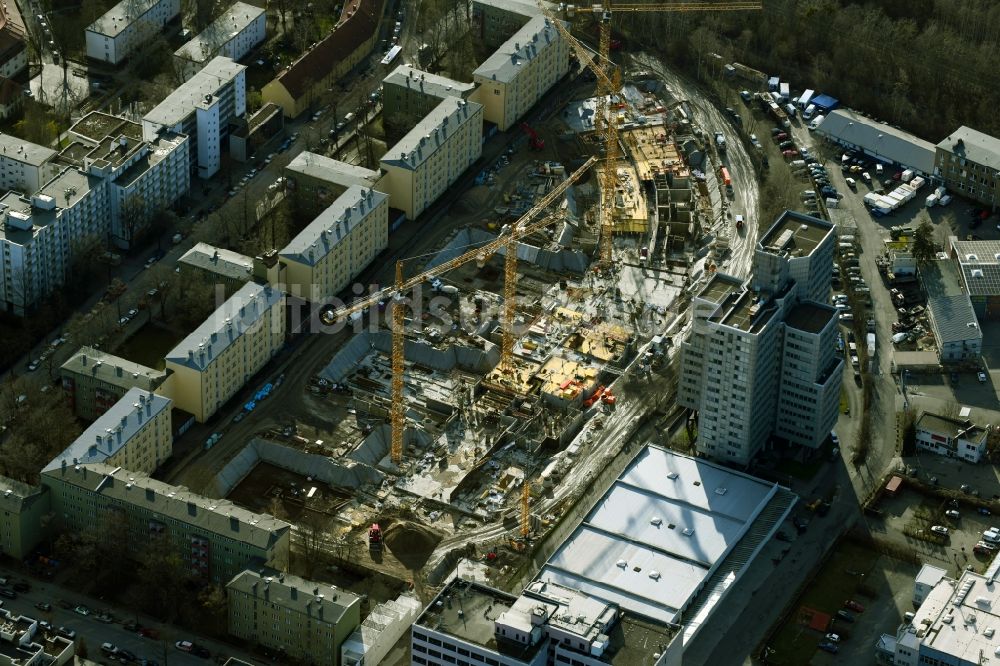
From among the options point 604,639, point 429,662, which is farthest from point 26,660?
point 604,639

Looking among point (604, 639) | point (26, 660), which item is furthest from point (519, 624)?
point (26, 660)

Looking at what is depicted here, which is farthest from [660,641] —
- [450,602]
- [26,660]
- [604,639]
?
[26,660]

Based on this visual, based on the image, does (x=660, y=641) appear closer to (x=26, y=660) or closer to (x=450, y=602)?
(x=450, y=602)

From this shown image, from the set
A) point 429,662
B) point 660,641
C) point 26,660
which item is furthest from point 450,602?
point 26,660

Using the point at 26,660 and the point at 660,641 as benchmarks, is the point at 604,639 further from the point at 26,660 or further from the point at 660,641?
the point at 26,660

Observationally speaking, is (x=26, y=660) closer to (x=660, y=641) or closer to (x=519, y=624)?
(x=519, y=624)

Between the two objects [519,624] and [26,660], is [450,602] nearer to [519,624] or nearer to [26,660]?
[519,624]
